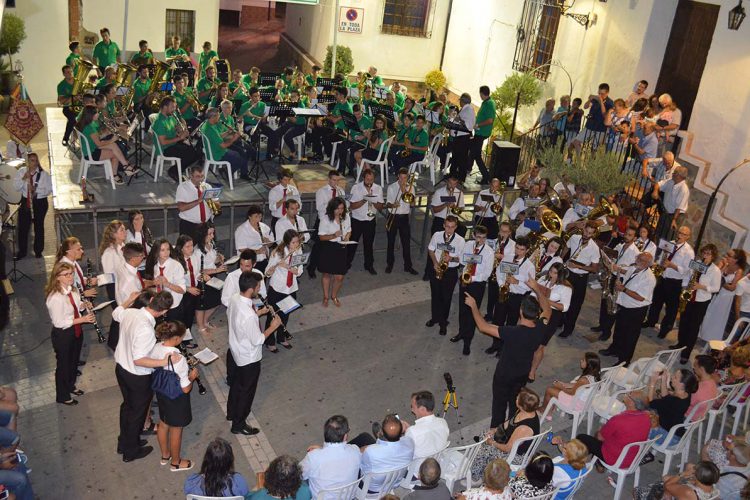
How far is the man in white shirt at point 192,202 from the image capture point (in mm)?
9766

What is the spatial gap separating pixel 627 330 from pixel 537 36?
422 inches

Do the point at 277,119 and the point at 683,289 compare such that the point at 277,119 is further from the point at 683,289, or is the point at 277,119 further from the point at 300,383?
the point at 683,289

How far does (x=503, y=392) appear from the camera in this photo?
25.0 feet

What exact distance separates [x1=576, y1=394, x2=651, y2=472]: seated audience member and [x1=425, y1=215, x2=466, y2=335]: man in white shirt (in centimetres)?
307

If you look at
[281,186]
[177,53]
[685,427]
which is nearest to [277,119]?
[281,186]

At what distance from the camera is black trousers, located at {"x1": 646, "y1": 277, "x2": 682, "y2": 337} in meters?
10.1

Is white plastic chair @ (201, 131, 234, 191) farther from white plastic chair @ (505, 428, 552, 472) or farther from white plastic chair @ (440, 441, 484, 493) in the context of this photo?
white plastic chair @ (505, 428, 552, 472)

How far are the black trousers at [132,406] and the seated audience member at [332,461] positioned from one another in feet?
5.80

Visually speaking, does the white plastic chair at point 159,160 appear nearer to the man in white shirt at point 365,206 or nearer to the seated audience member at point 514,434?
the man in white shirt at point 365,206

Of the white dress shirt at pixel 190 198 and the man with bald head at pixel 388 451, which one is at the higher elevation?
the white dress shirt at pixel 190 198

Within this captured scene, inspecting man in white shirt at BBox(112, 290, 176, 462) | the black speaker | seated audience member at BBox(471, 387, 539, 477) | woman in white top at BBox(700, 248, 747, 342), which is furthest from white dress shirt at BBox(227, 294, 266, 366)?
the black speaker

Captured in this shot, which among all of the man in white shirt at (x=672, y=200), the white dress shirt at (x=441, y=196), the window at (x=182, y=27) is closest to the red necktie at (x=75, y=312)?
Result: the white dress shirt at (x=441, y=196)

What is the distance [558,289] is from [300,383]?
10.3ft

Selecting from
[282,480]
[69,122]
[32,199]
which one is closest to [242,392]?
[282,480]
